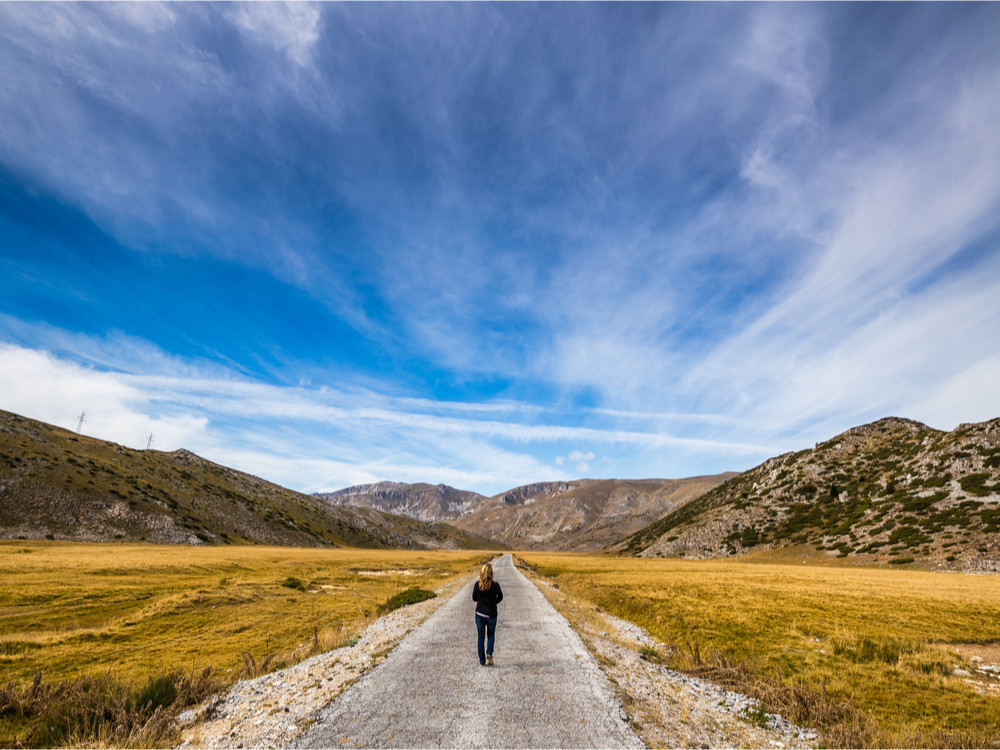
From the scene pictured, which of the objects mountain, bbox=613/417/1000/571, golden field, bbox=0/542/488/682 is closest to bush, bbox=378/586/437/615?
golden field, bbox=0/542/488/682

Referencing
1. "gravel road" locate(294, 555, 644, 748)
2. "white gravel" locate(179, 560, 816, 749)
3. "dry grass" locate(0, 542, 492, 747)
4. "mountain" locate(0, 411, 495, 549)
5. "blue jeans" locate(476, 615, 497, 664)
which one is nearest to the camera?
"gravel road" locate(294, 555, 644, 748)

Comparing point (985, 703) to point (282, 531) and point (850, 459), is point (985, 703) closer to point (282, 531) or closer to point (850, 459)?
point (850, 459)

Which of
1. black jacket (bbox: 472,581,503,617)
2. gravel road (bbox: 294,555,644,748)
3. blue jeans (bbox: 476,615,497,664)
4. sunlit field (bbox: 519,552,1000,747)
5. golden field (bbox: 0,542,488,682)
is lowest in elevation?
golden field (bbox: 0,542,488,682)

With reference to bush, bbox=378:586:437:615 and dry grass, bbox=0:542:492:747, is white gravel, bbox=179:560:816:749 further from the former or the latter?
bush, bbox=378:586:437:615

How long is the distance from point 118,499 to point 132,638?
123 meters

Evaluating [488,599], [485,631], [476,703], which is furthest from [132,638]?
[476,703]

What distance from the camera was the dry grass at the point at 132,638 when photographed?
30.7ft

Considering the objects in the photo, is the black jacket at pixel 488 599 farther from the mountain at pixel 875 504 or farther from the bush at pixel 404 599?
the mountain at pixel 875 504

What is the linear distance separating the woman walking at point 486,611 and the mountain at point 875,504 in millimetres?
87985

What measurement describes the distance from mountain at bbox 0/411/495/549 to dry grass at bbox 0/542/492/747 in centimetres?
7080

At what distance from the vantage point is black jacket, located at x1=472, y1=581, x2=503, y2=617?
12.8 metres

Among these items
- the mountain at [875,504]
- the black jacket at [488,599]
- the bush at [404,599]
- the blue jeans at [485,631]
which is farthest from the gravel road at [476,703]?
the mountain at [875,504]

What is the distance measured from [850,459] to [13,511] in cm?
22518

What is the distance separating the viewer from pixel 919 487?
99938 mm
